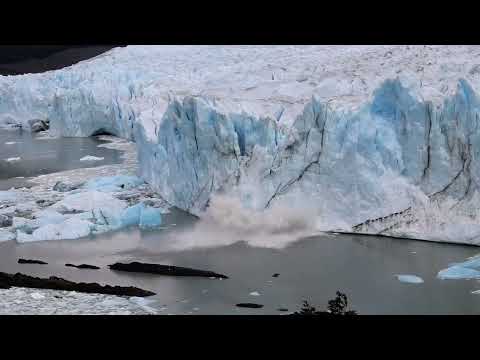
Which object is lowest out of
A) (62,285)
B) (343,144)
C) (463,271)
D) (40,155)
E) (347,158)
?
(40,155)

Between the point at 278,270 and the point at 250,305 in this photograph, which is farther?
the point at 278,270

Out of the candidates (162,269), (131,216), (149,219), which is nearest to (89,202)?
(131,216)

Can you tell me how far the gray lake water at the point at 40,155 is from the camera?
11022mm

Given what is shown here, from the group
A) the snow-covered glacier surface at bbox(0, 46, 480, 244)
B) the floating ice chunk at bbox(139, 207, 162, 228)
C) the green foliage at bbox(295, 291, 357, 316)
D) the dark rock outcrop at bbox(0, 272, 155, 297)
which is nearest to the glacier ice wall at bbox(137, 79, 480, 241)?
the snow-covered glacier surface at bbox(0, 46, 480, 244)

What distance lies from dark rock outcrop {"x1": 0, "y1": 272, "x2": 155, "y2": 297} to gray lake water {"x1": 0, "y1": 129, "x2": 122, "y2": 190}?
14.1ft

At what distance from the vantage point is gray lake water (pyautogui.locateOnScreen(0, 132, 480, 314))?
5164 mm

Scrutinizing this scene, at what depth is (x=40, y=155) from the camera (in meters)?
13.1

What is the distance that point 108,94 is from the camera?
15.0m

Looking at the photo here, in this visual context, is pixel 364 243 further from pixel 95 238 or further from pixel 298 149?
pixel 95 238

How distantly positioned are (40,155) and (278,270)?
338 inches

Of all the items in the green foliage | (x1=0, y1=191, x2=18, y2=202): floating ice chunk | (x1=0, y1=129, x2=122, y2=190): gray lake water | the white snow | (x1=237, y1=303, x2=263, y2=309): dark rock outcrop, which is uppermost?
the green foliage

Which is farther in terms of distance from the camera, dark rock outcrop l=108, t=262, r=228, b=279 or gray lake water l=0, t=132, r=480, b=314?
dark rock outcrop l=108, t=262, r=228, b=279

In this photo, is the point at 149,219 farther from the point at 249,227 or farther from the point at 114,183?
the point at 114,183

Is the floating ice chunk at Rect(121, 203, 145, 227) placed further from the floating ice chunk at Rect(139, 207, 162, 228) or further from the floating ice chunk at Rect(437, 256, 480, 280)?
the floating ice chunk at Rect(437, 256, 480, 280)
